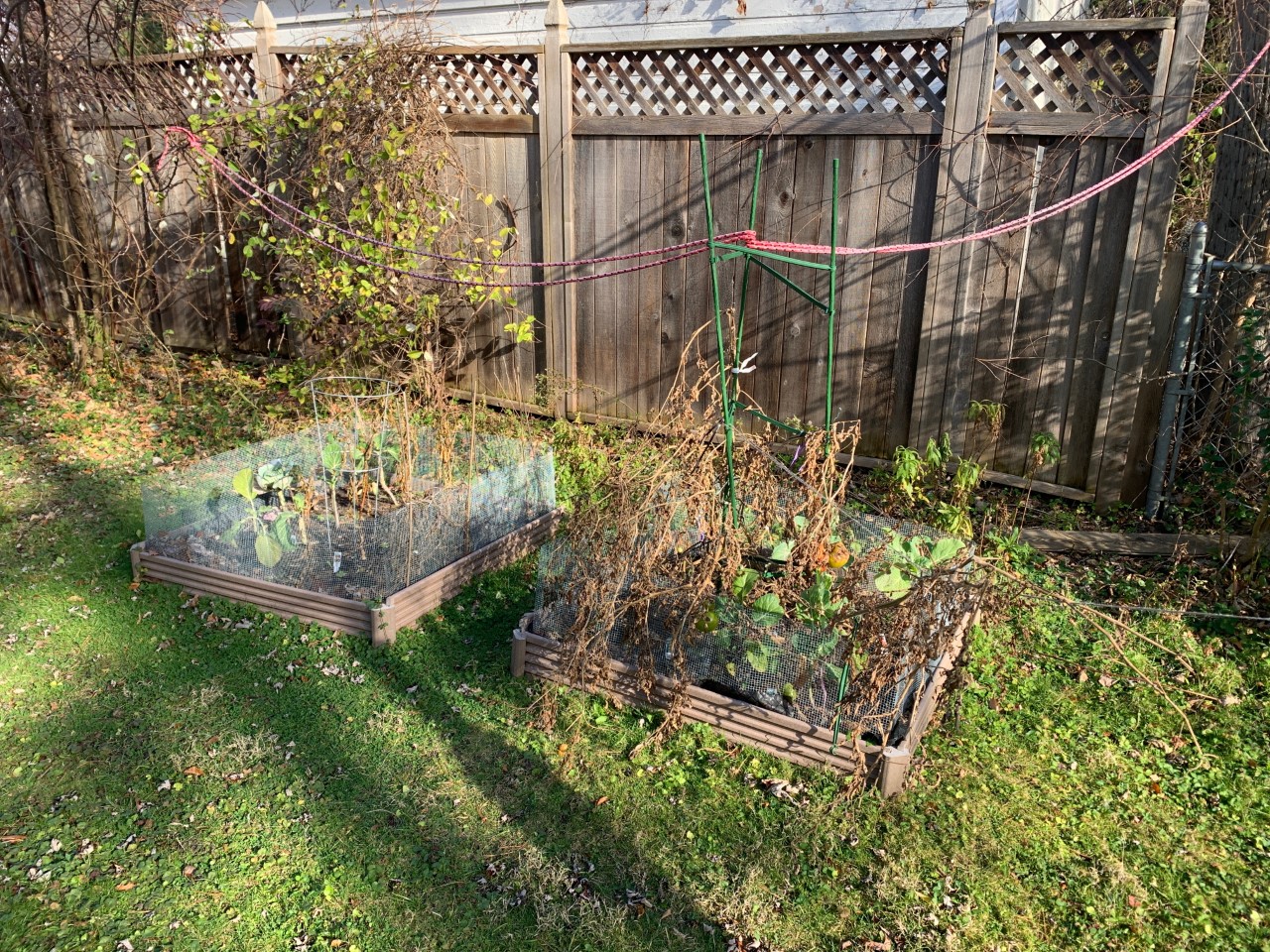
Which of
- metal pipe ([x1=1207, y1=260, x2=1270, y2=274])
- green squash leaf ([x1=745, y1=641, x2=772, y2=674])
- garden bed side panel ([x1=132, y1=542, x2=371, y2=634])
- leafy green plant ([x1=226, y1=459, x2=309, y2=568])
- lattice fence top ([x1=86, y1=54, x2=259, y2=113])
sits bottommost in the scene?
garden bed side panel ([x1=132, y1=542, x2=371, y2=634])

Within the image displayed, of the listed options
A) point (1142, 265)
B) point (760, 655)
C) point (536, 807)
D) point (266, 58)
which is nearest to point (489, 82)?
point (266, 58)

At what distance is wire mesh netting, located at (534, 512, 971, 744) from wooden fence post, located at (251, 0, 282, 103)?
4650 millimetres

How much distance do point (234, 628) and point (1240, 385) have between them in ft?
14.6

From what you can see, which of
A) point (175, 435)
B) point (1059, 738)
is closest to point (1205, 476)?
point (1059, 738)

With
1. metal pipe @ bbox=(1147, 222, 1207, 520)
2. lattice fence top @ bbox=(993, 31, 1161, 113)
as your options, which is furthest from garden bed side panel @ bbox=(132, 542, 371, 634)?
lattice fence top @ bbox=(993, 31, 1161, 113)

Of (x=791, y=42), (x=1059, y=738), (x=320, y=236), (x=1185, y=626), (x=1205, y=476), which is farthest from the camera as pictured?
(x=320, y=236)

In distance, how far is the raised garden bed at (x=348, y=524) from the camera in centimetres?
411

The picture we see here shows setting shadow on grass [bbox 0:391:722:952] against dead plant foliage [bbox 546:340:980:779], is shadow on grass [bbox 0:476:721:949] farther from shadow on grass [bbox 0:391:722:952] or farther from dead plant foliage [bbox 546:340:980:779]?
dead plant foliage [bbox 546:340:980:779]

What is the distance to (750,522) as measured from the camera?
373 cm

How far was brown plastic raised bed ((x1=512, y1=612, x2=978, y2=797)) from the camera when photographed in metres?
3.12

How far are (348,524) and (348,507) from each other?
1.18 ft

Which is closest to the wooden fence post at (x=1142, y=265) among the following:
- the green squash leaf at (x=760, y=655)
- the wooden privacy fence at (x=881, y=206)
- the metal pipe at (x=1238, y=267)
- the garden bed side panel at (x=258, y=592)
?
the wooden privacy fence at (x=881, y=206)

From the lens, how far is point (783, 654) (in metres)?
3.26

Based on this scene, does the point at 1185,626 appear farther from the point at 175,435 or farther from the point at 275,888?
the point at 175,435
